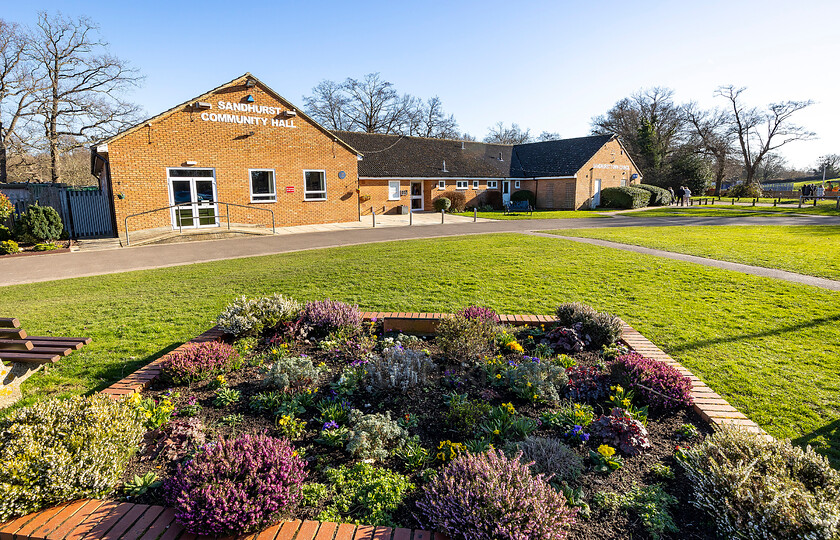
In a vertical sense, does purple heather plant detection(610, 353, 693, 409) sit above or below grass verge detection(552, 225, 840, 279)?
below

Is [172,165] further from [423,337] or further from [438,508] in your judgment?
[438,508]

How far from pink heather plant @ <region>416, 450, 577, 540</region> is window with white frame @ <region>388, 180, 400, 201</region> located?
2833 cm

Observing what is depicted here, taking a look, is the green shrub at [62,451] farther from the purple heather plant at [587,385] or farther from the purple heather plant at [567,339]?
the purple heather plant at [567,339]

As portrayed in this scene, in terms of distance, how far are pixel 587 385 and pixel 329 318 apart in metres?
2.85

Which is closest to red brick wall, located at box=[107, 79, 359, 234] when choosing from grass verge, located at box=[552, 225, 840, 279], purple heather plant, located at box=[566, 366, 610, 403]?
grass verge, located at box=[552, 225, 840, 279]

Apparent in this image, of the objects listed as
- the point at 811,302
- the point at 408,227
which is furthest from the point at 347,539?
the point at 408,227

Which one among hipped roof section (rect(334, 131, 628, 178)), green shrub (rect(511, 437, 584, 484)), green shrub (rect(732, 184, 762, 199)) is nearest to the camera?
green shrub (rect(511, 437, 584, 484))

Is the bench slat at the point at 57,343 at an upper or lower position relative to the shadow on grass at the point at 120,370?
upper

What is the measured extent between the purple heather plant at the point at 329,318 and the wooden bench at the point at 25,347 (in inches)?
92.7

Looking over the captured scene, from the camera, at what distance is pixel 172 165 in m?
17.9

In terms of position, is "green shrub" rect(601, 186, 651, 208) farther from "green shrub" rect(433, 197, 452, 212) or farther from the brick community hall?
the brick community hall

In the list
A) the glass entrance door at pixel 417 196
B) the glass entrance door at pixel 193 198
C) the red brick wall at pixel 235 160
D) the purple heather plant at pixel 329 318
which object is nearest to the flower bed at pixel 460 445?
Result: the purple heather plant at pixel 329 318

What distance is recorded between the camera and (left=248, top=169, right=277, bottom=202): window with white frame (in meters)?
20.2

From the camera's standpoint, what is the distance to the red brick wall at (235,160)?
17.0m
